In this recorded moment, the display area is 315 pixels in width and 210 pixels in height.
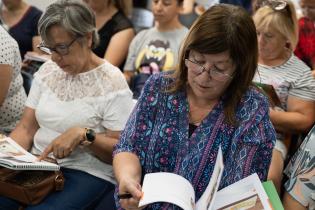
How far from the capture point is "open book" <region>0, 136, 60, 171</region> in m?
1.48

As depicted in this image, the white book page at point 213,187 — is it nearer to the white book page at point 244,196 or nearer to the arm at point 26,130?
the white book page at point 244,196

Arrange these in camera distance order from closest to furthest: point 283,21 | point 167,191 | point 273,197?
point 167,191 < point 273,197 < point 283,21

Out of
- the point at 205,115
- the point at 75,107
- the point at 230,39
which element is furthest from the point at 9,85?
the point at 230,39

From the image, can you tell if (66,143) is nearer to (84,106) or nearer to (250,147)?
(84,106)

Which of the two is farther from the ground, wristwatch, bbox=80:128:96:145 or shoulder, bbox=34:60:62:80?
shoulder, bbox=34:60:62:80

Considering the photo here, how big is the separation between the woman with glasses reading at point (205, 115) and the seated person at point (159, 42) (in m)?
1.20

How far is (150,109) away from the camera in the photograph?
56.9 inches

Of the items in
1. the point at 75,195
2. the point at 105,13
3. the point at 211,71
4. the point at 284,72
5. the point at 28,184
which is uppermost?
the point at 211,71

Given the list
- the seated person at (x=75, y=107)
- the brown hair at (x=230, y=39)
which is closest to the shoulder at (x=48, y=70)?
the seated person at (x=75, y=107)

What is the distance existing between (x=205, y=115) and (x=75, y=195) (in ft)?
1.93

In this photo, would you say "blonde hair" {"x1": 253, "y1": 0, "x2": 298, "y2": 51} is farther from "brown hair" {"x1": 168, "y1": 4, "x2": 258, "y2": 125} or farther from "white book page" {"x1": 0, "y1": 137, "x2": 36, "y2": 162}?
"white book page" {"x1": 0, "y1": 137, "x2": 36, "y2": 162}

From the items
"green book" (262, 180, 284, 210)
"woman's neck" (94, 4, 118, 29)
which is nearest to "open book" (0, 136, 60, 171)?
"green book" (262, 180, 284, 210)

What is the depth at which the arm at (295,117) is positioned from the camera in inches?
78.8

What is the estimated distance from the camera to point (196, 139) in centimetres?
139
